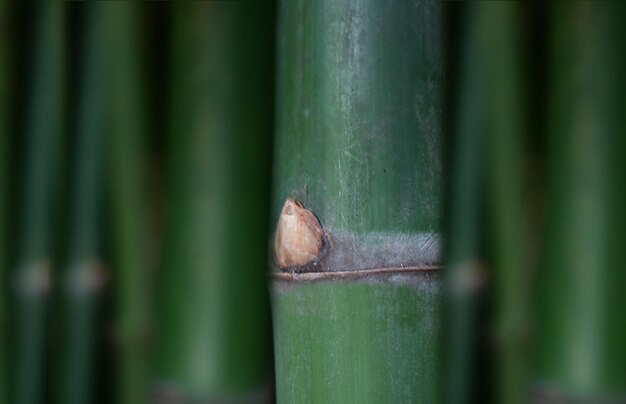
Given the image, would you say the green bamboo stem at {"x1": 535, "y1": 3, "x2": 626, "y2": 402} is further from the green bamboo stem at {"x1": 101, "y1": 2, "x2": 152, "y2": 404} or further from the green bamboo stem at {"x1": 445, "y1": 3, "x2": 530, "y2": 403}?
the green bamboo stem at {"x1": 101, "y1": 2, "x2": 152, "y2": 404}

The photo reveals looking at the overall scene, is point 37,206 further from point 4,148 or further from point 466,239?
point 466,239

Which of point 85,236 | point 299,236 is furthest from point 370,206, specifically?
point 85,236

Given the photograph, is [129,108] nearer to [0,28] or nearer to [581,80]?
[0,28]

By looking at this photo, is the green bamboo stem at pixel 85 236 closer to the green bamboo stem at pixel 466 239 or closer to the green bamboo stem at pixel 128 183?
the green bamboo stem at pixel 128 183

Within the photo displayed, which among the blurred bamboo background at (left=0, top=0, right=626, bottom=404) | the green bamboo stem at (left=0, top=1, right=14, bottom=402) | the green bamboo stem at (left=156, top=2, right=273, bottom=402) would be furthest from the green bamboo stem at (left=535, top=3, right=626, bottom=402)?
the green bamboo stem at (left=0, top=1, right=14, bottom=402)

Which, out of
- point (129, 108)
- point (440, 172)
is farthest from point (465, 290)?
point (129, 108)
